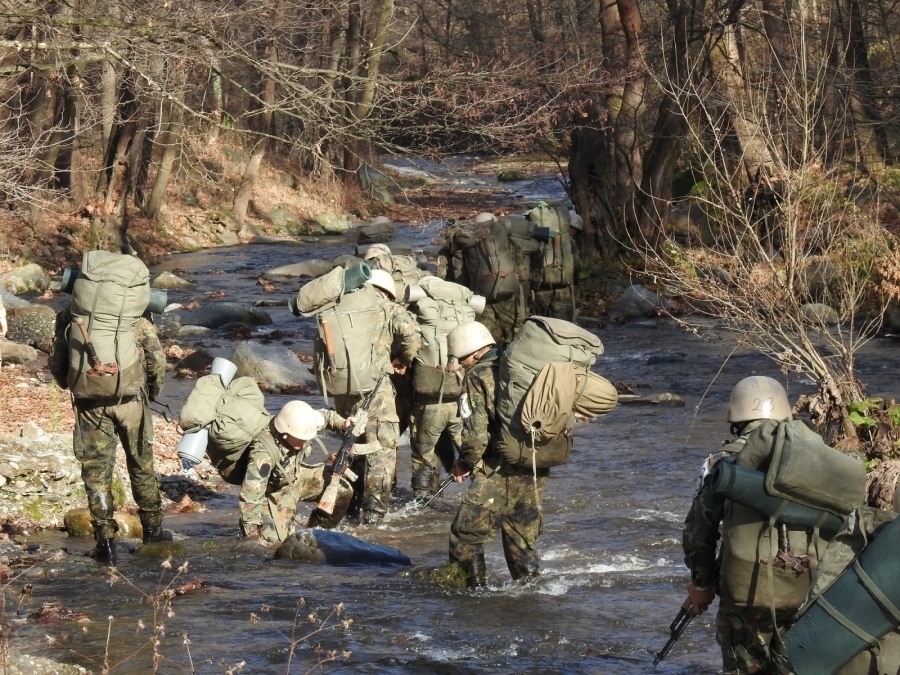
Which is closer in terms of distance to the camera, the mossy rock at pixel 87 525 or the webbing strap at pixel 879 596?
the webbing strap at pixel 879 596

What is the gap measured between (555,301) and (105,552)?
310 inches

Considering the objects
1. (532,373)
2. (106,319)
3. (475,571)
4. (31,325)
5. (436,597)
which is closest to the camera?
(532,373)

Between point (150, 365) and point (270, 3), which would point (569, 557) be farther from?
point (270, 3)

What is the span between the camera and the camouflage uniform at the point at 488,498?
7059 millimetres

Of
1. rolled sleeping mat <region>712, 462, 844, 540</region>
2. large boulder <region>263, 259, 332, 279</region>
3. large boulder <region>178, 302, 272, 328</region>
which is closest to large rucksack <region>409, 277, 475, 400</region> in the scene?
rolled sleeping mat <region>712, 462, 844, 540</region>

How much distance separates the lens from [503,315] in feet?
45.2

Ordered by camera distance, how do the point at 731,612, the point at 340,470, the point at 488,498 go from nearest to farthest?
1. the point at 731,612
2. the point at 488,498
3. the point at 340,470

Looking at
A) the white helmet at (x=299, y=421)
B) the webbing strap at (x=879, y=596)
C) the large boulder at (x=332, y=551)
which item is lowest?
the large boulder at (x=332, y=551)

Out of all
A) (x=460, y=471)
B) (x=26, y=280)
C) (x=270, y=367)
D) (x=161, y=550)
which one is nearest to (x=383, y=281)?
(x=460, y=471)

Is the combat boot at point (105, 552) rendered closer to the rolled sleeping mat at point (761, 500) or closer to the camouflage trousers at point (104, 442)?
the camouflage trousers at point (104, 442)

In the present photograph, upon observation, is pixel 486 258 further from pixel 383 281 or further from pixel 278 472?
pixel 278 472

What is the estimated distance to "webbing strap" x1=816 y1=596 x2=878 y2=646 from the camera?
373 cm

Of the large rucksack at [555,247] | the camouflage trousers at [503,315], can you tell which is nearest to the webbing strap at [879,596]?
the camouflage trousers at [503,315]

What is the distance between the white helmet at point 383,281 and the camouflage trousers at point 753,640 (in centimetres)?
511
